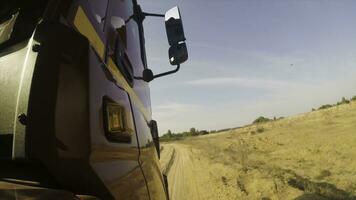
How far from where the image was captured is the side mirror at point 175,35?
365cm

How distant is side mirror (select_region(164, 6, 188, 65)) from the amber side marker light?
79.9 inches

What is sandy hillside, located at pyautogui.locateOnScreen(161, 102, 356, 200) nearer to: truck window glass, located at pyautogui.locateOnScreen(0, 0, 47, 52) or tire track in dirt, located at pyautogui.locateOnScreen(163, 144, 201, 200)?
tire track in dirt, located at pyautogui.locateOnScreen(163, 144, 201, 200)

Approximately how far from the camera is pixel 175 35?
377cm

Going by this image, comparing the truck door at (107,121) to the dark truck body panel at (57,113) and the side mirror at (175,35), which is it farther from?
the side mirror at (175,35)

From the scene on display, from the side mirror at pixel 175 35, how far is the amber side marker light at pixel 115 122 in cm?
203

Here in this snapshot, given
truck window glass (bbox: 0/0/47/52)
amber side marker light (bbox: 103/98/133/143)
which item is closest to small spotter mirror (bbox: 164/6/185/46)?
amber side marker light (bbox: 103/98/133/143)

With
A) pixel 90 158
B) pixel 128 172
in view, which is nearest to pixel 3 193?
pixel 90 158

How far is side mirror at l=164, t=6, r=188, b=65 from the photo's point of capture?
3.65 meters

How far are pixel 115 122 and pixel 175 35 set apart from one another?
238 centimetres

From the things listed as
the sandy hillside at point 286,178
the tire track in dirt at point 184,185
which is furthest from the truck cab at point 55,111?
the tire track in dirt at point 184,185

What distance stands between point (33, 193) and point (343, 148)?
18336mm

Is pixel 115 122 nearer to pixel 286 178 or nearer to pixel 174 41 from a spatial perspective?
pixel 174 41

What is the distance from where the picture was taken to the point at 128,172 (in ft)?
5.49

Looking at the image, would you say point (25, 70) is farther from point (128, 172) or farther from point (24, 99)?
point (128, 172)
